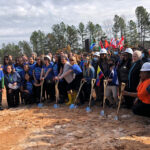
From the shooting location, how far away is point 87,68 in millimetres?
6672

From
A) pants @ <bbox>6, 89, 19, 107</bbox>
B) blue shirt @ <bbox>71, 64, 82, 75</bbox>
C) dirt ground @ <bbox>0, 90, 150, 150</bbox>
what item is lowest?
dirt ground @ <bbox>0, 90, 150, 150</bbox>

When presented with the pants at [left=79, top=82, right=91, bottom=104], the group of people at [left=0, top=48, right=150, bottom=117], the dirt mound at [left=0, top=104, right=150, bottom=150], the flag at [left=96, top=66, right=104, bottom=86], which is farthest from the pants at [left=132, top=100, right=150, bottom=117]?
the pants at [left=79, top=82, right=91, bottom=104]

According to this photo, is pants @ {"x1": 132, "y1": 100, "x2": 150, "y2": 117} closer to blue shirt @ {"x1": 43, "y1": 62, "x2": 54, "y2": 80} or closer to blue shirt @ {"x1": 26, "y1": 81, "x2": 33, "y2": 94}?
blue shirt @ {"x1": 43, "y1": 62, "x2": 54, "y2": 80}

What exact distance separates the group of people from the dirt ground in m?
0.82

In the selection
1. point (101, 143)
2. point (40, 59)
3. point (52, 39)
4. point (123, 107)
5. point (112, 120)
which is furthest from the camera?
point (52, 39)

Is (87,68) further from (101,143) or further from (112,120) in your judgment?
(101,143)

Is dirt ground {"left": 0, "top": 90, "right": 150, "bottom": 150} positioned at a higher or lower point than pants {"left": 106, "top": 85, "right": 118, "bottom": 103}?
lower

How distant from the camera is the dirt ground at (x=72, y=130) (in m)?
3.81

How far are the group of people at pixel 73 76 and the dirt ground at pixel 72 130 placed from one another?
0.82 metres

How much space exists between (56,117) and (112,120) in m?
1.83

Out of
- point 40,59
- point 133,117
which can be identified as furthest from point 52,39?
point 133,117

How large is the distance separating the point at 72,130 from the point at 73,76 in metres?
2.72

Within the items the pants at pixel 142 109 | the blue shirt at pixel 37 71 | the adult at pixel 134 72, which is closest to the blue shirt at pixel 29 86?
the blue shirt at pixel 37 71

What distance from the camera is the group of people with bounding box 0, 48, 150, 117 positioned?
577cm
